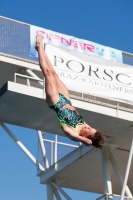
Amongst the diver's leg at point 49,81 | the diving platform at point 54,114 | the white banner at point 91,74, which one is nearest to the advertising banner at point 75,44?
the white banner at point 91,74

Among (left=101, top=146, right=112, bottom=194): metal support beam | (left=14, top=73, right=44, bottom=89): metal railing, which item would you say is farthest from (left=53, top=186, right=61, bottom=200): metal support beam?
(left=14, top=73, right=44, bottom=89): metal railing

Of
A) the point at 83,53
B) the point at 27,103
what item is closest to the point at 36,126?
the point at 27,103

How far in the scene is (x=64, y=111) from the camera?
10.7 m

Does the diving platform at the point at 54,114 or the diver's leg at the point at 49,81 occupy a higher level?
the diving platform at the point at 54,114

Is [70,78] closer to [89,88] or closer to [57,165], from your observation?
[89,88]

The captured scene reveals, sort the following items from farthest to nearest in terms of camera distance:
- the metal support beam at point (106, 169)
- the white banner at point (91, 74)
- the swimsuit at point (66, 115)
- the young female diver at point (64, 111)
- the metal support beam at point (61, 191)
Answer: the metal support beam at point (61, 191), the metal support beam at point (106, 169), the white banner at point (91, 74), the swimsuit at point (66, 115), the young female diver at point (64, 111)

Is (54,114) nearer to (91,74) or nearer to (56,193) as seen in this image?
(91,74)

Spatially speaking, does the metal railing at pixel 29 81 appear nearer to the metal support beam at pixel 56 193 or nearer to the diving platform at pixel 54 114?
the diving platform at pixel 54 114

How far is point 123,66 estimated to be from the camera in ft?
62.1

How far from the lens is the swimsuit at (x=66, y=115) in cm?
1043

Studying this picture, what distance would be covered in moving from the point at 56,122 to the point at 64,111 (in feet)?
25.3

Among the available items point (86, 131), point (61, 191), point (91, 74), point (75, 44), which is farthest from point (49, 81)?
point (61, 191)

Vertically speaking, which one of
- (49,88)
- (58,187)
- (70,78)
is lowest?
(49,88)

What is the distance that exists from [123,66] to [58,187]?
561 cm
